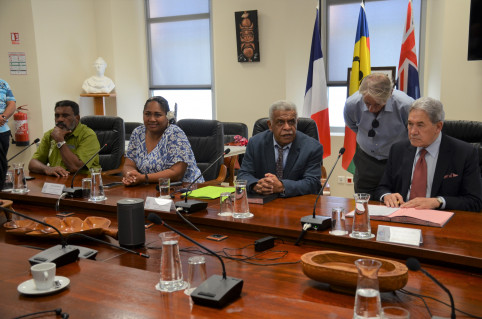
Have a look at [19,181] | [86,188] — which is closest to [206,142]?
[86,188]

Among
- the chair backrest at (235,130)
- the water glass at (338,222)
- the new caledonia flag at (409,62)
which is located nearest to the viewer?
the water glass at (338,222)

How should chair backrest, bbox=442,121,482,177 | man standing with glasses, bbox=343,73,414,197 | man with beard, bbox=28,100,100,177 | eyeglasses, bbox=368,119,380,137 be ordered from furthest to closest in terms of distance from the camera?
1. man with beard, bbox=28,100,100,177
2. eyeglasses, bbox=368,119,380,137
3. man standing with glasses, bbox=343,73,414,197
4. chair backrest, bbox=442,121,482,177

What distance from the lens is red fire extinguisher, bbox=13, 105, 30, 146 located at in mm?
5559

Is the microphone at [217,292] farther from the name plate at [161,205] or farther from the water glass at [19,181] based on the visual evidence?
the water glass at [19,181]

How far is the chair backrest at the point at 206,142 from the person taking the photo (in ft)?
11.8

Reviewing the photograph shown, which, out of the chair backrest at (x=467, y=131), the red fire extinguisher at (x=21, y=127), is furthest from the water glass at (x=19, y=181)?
the red fire extinguisher at (x=21, y=127)

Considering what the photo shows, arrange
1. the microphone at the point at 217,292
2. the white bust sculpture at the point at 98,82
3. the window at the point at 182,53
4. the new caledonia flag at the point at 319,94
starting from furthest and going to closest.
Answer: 1. the window at the point at 182,53
2. the white bust sculpture at the point at 98,82
3. the new caledonia flag at the point at 319,94
4. the microphone at the point at 217,292

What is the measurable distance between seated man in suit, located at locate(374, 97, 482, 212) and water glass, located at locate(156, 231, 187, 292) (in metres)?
1.23

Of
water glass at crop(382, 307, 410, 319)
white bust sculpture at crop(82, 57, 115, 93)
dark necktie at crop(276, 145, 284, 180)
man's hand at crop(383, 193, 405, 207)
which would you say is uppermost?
white bust sculpture at crop(82, 57, 115, 93)

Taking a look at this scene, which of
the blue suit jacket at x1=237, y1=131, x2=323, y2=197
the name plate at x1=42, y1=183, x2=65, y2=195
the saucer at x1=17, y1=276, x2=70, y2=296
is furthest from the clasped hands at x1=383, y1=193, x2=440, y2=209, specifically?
the name plate at x1=42, y1=183, x2=65, y2=195

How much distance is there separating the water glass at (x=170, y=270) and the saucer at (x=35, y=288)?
28cm

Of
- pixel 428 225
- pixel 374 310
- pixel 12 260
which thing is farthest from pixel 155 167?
pixel 374 310

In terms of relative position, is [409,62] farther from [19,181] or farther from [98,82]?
[98,82]

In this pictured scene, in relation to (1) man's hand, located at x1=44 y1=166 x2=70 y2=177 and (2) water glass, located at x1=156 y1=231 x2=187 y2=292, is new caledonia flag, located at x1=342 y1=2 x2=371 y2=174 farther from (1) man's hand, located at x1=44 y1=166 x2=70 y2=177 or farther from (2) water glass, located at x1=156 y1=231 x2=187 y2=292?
(2) water glass, located at x1=156 y1=231 x2=187 y2=292
